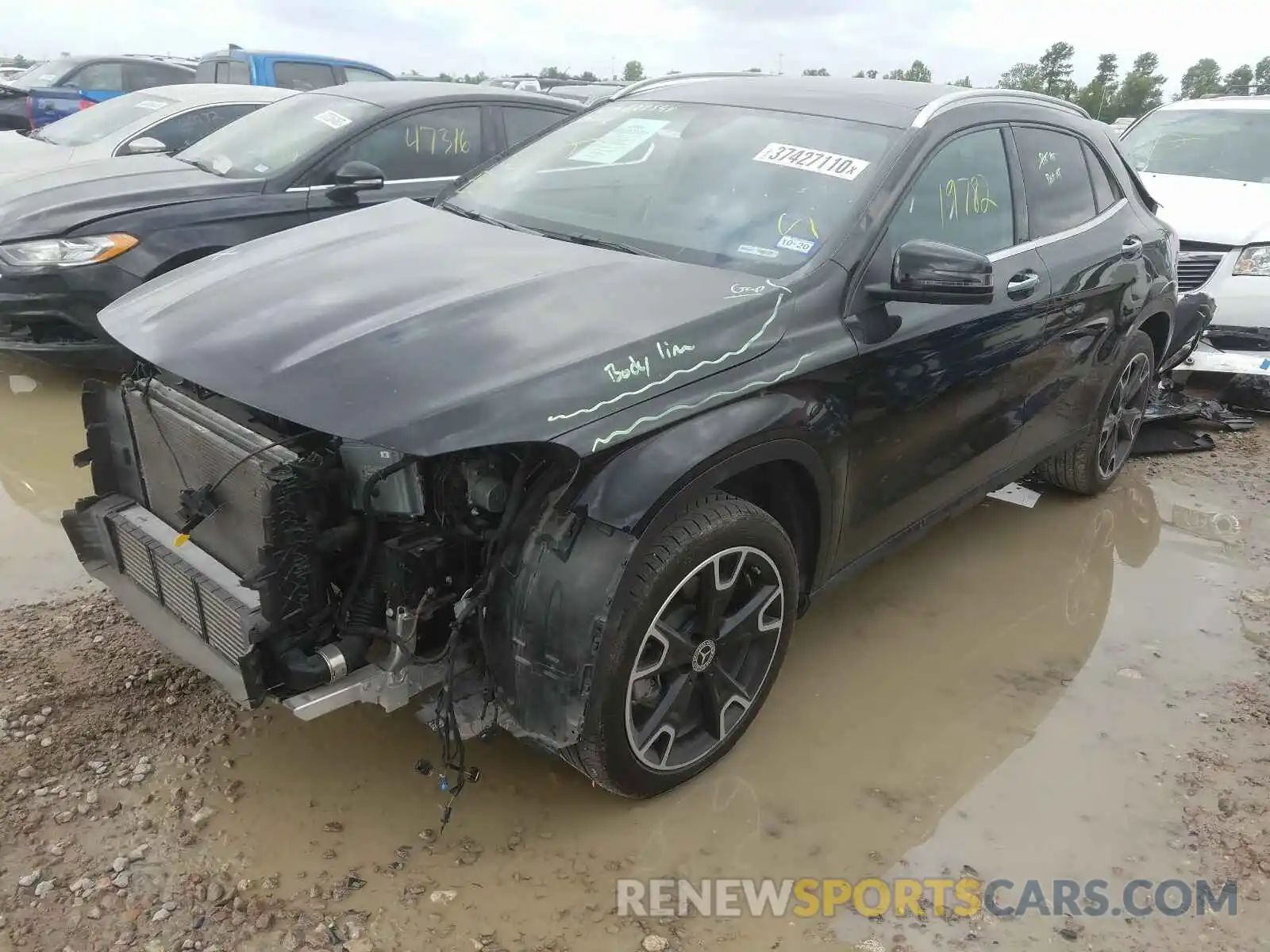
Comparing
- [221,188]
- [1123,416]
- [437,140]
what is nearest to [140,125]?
[221,188]

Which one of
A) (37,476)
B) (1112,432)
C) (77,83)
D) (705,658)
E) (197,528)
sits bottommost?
(37,476)

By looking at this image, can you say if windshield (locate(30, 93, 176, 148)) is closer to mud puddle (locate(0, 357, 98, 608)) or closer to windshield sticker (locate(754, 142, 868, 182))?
mud puddle (locate(0, 357, 98, 608))

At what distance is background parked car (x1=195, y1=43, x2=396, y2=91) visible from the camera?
1123cm

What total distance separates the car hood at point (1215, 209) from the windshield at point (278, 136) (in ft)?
16.9

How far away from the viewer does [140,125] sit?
23.8ft

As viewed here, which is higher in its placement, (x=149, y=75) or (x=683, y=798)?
(x=149, y=75)

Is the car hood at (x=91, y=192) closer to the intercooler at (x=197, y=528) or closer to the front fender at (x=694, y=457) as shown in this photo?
the intercooler at (x=197, y=528)

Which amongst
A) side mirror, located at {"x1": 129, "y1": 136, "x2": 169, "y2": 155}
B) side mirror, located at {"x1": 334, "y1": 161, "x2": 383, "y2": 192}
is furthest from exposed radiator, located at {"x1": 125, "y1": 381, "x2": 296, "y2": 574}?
side mirror, located at {"x1": 129, "y1": 136, "x2": 169, "y2": 155}

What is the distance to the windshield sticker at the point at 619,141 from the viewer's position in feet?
11.4

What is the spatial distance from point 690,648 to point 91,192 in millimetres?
4444

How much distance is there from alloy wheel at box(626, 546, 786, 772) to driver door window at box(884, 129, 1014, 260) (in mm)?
1105

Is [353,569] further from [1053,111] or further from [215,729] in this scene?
[1053,111]

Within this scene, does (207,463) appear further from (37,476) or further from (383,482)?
(37,476)

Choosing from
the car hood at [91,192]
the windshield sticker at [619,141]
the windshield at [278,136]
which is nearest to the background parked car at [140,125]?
the windshield at [278,136]
